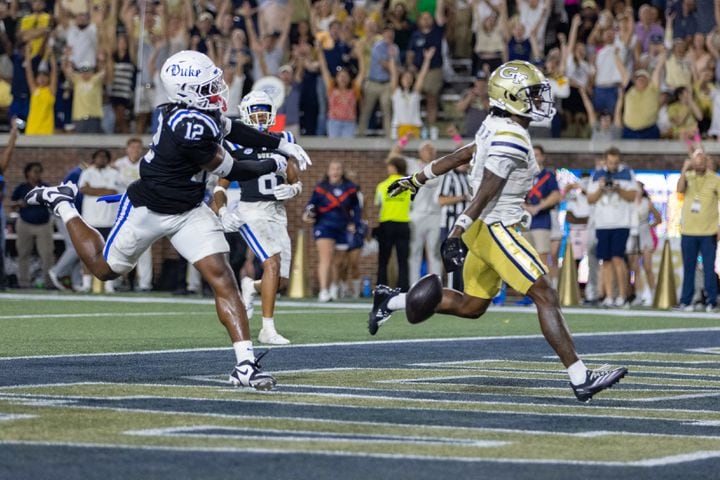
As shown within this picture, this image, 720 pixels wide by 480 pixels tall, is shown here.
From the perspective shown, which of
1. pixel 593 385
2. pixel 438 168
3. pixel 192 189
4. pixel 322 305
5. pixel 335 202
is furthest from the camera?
pixel 335 202

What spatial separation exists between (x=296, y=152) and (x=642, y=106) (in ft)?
45.9

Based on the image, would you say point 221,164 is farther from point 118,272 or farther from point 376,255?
point 376,255

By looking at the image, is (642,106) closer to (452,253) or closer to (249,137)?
(249,137)

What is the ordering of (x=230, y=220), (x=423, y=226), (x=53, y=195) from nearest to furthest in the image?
1. (x=53, y=195)
2. (x=230, y=220)
3. (x=423, y=226)

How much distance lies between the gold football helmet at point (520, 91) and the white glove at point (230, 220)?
4.46 meters

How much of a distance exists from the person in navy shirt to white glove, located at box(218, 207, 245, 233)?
797 cm

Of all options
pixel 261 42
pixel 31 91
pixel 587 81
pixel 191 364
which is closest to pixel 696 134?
pixel 587 81

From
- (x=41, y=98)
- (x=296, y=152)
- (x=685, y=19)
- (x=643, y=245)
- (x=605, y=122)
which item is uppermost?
(x=685, y=19)

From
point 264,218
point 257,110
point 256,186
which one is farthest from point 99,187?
point 257,110

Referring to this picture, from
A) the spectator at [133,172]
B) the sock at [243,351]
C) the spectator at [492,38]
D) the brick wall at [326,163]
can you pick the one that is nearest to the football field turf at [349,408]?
the sock at [243,351]

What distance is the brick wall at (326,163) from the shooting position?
2300cm

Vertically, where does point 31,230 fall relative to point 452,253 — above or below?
below

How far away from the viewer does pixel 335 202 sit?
70.9ft

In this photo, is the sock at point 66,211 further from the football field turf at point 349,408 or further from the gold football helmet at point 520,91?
the gold football helmet at point 520,91
